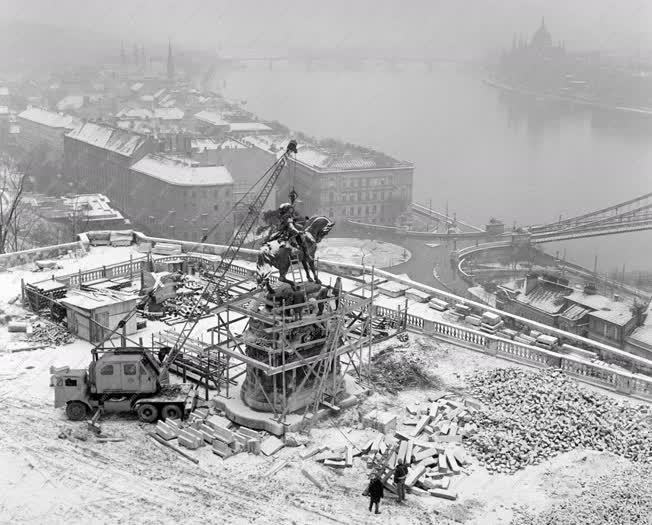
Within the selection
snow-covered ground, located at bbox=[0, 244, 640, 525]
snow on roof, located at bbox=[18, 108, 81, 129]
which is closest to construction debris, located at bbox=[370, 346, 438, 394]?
snow-covered ground, located at bbox=[0, 244, 640, 525]

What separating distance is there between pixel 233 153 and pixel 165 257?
85664 millimetres

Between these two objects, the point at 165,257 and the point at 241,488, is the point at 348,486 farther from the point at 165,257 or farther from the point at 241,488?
the point at 165,257

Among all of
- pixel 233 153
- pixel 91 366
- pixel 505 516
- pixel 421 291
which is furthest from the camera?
pixel 233 153

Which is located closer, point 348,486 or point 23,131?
point 348,486

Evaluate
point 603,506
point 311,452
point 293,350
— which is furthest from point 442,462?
point 293,350

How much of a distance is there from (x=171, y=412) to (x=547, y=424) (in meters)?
12.0

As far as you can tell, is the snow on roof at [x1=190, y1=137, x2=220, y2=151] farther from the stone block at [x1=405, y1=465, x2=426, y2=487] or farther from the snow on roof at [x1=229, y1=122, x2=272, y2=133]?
the stone block at [x1=405, y1=465, x2=426, y2=487]

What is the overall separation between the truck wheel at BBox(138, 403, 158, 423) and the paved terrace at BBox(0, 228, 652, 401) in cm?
898

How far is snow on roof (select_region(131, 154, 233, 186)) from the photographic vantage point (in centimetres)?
11325

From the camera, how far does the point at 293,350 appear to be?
3047 centimetres

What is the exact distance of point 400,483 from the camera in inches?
1014

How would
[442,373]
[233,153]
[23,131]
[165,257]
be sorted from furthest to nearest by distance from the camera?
[23,131] → [233,153] → [165,257] → [442,373]

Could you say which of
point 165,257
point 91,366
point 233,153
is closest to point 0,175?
point 233,153

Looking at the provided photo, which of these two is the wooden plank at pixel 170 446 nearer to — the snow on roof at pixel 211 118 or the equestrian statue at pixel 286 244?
the equestrian statue at pixel 286 244
